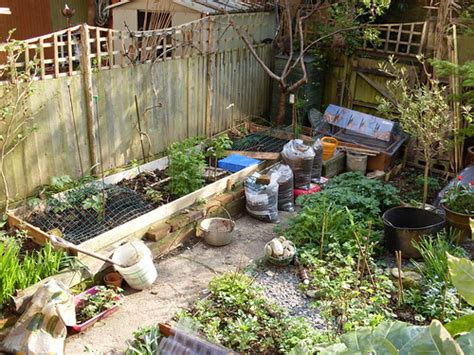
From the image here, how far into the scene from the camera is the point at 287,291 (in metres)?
5.33

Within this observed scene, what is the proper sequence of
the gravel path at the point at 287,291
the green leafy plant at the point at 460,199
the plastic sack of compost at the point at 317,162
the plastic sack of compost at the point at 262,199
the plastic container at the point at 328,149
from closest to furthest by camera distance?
the gravel path at the point at 287,291, the green leafy plant at the point at 460,199, the plastic sack of compost at the point at 262,199, the plastic sack of compost at the point at 317,162, the plastic container at the point at 328,149

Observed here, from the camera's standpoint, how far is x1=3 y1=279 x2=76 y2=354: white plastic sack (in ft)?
13.8

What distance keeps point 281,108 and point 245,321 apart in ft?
17.5

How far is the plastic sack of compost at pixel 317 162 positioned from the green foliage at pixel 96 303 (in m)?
3.93

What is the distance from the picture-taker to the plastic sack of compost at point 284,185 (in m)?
7.21

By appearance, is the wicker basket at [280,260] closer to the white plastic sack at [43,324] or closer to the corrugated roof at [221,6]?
the white plastic sack at [43,324]

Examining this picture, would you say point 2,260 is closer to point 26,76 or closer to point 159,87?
point 26,76

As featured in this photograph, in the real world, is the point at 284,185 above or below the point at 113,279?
above

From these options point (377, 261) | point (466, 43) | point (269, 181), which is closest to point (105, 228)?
point (269, 181)

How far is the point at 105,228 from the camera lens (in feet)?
18.9

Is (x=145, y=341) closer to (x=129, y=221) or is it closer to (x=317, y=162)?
(x=129, y=221)

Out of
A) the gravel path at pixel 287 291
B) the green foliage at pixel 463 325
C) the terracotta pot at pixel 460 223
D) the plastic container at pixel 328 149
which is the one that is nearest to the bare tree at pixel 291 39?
the plastic container at pixel 328 149

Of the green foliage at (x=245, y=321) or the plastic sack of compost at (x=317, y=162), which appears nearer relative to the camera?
the green foliage at (x=245, y=321)

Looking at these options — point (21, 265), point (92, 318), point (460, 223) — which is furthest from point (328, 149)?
point (21, 265)
